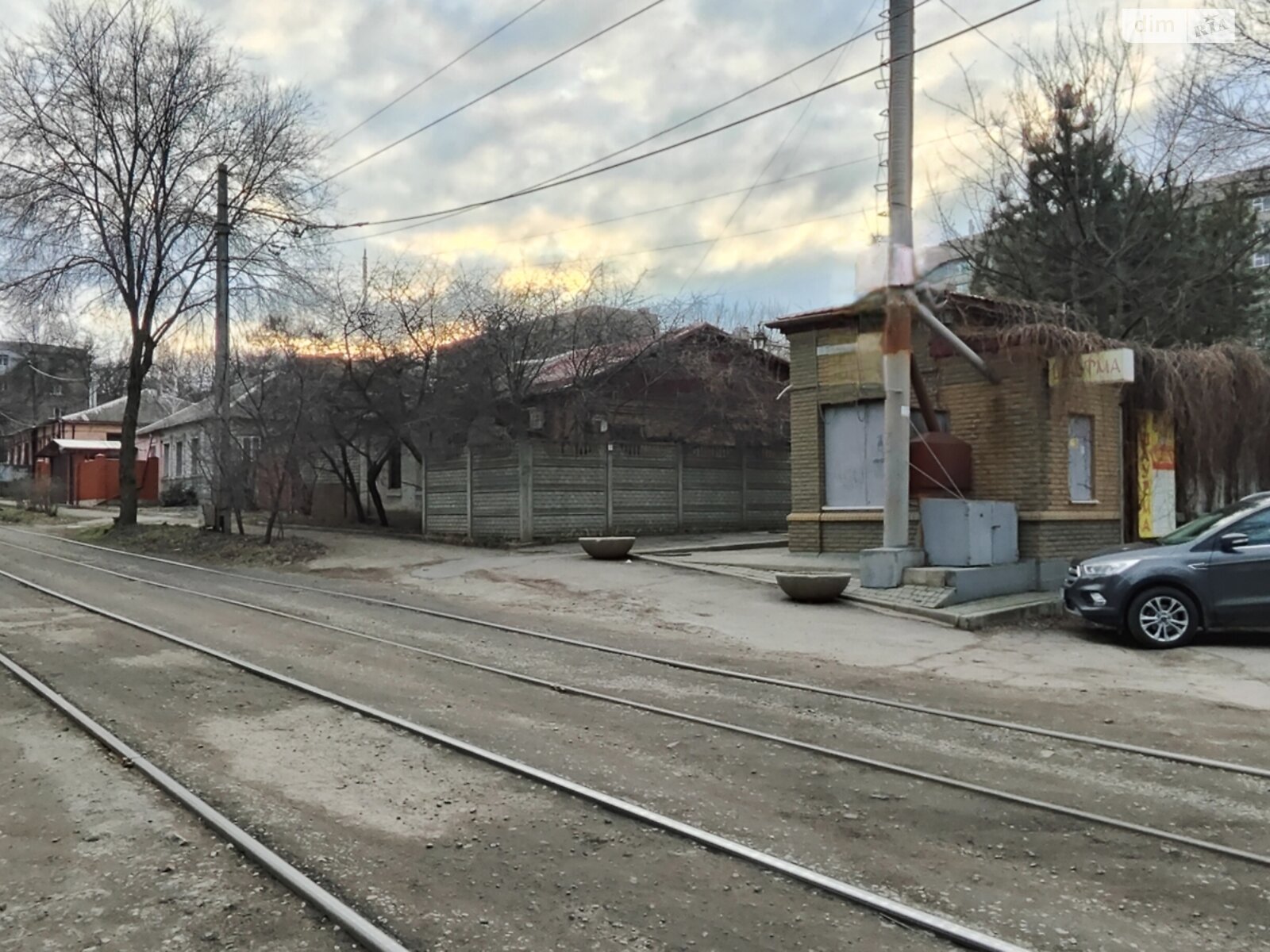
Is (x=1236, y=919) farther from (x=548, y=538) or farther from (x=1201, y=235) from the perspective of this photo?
(x=1201, y=235)

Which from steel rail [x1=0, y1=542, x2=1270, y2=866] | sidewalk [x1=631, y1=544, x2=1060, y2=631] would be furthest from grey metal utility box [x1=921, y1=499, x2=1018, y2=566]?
steel rail [x1=0, y1=542, x2=1270, y2=866]

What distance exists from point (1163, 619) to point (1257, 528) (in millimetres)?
1371

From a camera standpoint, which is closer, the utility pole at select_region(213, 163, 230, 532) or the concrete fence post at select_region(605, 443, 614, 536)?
the concrete fence post at select_region(605, 443, 614, 536)

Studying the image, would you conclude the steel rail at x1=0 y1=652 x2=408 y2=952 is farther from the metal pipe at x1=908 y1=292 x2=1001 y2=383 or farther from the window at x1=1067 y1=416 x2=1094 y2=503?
the window at x1=1067 y1=416 x2=1094 y2=503

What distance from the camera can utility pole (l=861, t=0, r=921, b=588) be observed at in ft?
41.5

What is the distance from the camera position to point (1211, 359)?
582 inches

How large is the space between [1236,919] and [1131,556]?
7.65m

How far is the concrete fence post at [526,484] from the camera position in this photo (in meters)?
19.6

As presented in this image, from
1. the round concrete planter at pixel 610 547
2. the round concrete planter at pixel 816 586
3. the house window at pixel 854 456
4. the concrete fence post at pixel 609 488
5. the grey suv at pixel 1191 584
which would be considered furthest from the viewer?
the concrete fence post at pixel 609 488

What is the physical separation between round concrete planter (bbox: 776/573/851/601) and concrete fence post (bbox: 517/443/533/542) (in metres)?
8.01

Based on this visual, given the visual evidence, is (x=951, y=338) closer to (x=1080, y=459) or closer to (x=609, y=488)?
(x=1080, y=459)

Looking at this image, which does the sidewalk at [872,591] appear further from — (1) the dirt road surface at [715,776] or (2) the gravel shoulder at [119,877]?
(2) the gravel shoulder at [119,877]

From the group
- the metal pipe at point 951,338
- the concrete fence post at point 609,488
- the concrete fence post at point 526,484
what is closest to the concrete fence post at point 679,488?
the concrete fence post at point 609,488

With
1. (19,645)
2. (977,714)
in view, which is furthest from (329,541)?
(977,714)
